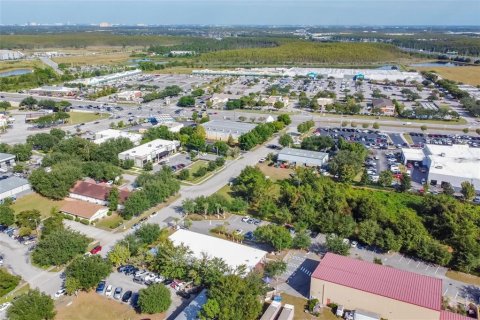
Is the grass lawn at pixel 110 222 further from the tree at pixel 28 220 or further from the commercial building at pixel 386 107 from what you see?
the commercial building at pixel 386 107

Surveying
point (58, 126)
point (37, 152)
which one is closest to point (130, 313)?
point (37, 152)

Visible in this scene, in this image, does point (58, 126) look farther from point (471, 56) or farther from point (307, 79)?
point (471, 56)

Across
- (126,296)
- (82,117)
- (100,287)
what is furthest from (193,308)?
(82,117)

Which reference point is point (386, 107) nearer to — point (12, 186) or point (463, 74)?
point (12, 186)

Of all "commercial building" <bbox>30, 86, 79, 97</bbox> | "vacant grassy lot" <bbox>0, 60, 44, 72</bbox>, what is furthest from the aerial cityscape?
"vacant grassy lot" <bbox>0, 60, 44, 72</bbox>

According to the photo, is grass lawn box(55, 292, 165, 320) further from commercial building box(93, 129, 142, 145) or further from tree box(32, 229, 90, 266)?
commercial building box(93, 129, 142, 145)

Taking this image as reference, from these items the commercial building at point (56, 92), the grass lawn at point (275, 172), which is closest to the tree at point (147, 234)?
the grass lawn at point (275, 172)
